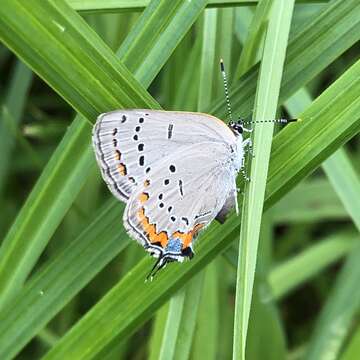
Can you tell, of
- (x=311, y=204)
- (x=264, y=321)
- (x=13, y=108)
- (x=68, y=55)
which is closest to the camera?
(x=68, y=55)

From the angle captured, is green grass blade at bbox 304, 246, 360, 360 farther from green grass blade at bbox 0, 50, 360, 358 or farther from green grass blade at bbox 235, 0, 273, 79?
green grass blade at bbox 235, 0, 273, 79

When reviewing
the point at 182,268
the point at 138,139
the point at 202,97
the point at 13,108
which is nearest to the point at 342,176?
the point at 202,97

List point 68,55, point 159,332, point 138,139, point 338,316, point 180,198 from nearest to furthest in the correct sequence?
1. point 68,55
2. point 138,139
3. point 180,198
4. point 159,332
5. point 338,316

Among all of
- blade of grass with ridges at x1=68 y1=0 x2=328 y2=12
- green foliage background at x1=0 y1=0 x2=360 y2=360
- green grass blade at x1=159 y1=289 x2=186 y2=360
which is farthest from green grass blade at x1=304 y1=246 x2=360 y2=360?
blade of grass with ridges at x1=68 y1=0 x2=328 y2=12

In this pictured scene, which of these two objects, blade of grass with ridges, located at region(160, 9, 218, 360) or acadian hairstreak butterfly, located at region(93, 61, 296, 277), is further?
blade of grass with ridges, located at region(160, 9, 218, 360)

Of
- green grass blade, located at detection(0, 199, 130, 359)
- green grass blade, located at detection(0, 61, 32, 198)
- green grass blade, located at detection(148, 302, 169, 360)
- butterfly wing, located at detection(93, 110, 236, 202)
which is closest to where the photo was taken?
butterfly wing, located at detection(93, 110, 236, 202)

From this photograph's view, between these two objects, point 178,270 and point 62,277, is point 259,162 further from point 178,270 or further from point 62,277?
point 62,277

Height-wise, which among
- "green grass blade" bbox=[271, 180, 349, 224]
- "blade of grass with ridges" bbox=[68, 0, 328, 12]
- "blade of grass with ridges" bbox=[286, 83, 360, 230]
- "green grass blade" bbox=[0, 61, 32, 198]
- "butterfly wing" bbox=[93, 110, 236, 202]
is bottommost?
"green grass blade" bbox=[271, 180, 349, 224]

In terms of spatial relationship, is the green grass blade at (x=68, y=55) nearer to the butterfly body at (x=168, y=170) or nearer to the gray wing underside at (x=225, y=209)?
the butterfly body at (x=168, y=170)
